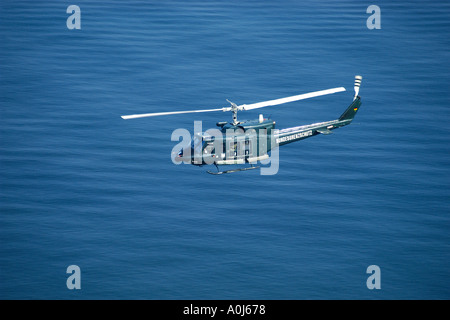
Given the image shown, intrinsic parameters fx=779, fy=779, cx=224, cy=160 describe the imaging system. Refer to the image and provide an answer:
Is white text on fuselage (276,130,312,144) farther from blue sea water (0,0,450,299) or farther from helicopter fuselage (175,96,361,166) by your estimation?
blue sea water (0,0,450,299)

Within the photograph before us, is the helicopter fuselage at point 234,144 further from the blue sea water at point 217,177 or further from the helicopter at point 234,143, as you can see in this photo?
the blue sea water at point 217,177

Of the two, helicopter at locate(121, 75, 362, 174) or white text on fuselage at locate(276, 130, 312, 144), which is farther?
white text on fuselage at locate(276, 130, 312, 144)

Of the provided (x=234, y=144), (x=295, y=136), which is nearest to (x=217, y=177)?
(x=295, y=136)

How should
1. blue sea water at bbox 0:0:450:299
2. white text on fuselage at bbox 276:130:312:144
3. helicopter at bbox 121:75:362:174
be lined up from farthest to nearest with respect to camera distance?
blue sea water at bbox 0:0:450:299 < white text on fuselage at bbox 276:130:312:144 < helicopter at bbox 121:75:362:174

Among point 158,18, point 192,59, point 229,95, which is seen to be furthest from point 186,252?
point 158,18

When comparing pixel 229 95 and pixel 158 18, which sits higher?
pixel 158 18

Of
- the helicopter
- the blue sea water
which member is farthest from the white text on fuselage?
the blue sea water

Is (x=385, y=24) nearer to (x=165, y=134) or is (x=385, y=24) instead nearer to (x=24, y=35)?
(x=165, y=134)

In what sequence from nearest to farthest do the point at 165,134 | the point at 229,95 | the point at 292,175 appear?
1. the point at 292,175
2. the point at 165,134
3. the point at 229,95
